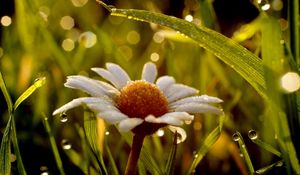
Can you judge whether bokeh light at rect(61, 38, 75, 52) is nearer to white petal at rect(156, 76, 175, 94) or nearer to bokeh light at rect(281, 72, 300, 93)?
white petal at rect(156, 76, 175, 94)

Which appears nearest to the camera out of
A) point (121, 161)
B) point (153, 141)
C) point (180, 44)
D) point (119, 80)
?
point (119, 80)

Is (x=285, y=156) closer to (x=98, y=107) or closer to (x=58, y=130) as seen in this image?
(x=98, y=107)

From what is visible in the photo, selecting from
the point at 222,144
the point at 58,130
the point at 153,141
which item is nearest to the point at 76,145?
the point at 58,130

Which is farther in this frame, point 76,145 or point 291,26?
point 76,145

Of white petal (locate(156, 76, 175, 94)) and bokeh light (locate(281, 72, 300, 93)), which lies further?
white petal (locate(156, 76, 175, 94))

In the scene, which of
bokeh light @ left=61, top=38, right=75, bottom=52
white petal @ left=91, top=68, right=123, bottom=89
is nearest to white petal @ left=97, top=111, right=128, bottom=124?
white petal @ left=91, top=68, right=123, bottom=89

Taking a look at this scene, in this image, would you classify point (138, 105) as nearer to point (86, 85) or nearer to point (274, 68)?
point (86, 85)

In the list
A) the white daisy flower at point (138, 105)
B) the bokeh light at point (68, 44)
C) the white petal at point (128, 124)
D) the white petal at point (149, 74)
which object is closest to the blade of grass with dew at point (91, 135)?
the white daisy flower at point (138, 105)

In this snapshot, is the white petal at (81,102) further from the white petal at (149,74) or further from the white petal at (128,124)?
the white petal at (149,74)

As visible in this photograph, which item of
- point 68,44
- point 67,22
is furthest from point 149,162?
point 67,22
